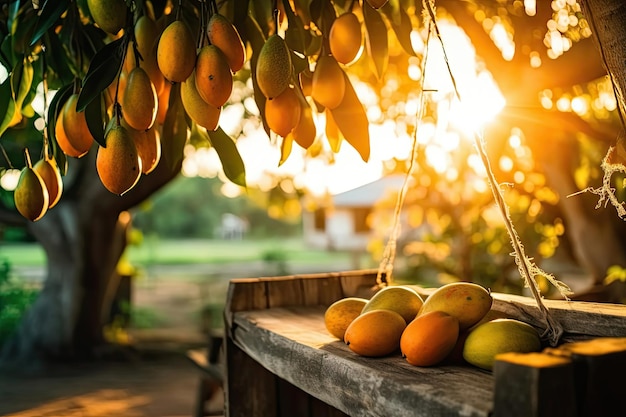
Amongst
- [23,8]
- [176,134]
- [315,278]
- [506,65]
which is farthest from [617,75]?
[506,65]

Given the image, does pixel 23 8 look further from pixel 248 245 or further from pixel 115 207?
pixel 248 245

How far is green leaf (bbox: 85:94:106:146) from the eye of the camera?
1131 millimetres

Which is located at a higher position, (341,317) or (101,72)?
(101,72)

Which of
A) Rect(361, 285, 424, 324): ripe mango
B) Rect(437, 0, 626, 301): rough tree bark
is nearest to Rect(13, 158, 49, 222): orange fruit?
Rect(361, 285, 424, 324): ripe mango

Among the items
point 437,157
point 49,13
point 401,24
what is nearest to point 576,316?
point 401,24

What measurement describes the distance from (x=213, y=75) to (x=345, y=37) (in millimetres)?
342

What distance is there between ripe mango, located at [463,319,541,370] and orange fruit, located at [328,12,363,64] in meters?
0.57

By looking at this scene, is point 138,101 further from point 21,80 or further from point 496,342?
point 496,342

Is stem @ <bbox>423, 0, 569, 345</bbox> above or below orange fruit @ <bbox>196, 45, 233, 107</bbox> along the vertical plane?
below

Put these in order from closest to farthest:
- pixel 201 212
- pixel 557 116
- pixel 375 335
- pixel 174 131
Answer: pixel 375 335, pixel 174 131, pixel 557 116, pixel 201 212

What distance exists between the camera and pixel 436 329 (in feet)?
3.77

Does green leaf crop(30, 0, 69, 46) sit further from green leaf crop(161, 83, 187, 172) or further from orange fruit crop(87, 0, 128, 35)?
green leaf crop(161, 83, 187, 172)

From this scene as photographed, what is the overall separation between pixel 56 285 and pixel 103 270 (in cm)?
40

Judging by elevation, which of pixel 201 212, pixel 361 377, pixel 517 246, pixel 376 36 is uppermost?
pixel 201 212
